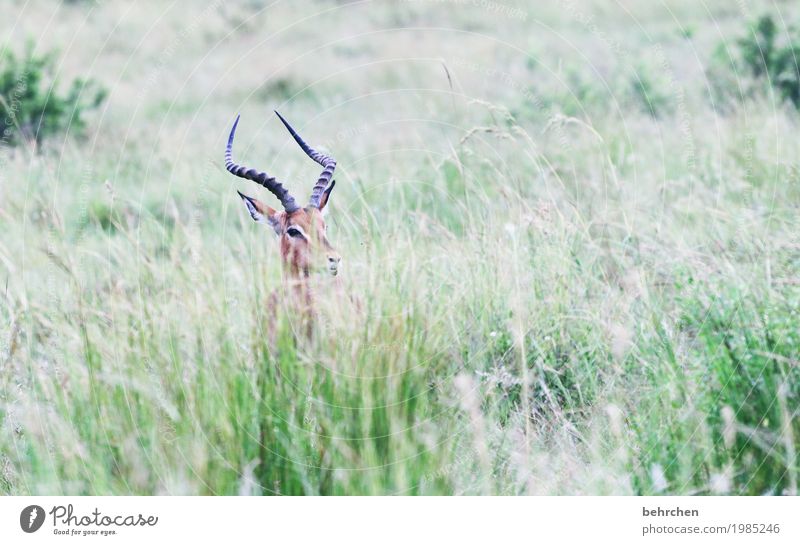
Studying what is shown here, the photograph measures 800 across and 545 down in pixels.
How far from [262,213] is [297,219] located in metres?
0.21

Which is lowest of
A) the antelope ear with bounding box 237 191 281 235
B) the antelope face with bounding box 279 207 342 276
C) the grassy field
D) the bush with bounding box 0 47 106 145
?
the grassy field

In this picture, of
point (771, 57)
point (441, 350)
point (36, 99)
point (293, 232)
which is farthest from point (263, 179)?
point (771, 57)

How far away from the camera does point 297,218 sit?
4727 millimetres

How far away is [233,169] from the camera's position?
4660 millimetres

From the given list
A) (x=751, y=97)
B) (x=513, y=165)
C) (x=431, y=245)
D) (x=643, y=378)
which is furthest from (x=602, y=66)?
(x=643, y=378)

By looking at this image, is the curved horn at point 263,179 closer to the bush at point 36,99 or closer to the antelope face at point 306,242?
the antelope face at point 306,242

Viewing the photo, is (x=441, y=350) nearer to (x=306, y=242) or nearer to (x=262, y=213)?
(x=306, y=242)

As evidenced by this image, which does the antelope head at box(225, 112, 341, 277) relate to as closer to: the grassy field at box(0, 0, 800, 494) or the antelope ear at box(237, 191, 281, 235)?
the antelope ear at box(237, 191, 281, 235)

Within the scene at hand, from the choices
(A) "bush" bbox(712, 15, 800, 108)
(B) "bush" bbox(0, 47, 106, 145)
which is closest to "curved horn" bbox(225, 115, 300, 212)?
(B) "bush" bbox(0, 47, 106, 145)

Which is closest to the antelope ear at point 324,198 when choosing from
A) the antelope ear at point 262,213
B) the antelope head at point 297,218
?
the antelope head at point 297,218

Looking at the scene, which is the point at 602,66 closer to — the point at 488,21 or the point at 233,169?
the point at 488,21

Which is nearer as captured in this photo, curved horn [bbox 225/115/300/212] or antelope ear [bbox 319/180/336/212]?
curved horn [bbox 225/115/300/212]

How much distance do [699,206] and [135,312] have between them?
11.3ft

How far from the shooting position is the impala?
15.0 ft
